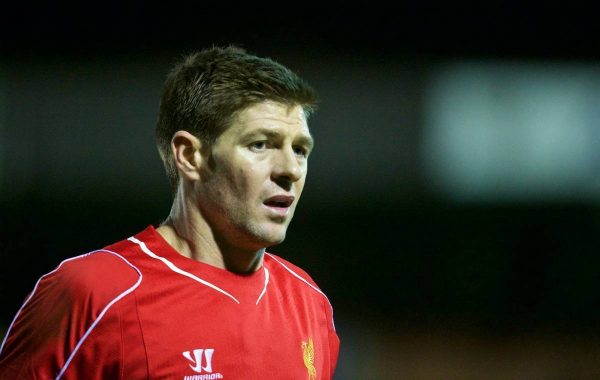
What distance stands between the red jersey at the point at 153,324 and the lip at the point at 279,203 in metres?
0.23

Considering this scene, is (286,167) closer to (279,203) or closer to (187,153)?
(279,203)

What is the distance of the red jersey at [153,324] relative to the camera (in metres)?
1.87

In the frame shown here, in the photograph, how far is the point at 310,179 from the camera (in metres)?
6.61

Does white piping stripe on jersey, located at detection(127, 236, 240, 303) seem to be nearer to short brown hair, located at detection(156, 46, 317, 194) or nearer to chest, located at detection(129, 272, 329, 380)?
chest, located at detection(129, 272, 329, 380)

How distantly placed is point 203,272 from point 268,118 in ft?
1.52

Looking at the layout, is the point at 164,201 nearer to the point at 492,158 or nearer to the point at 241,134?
the point at 492,158

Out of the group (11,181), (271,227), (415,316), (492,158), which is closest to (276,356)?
(271,227)

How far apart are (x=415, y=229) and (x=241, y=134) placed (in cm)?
467

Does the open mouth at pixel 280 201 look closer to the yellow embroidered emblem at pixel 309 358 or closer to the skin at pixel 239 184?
the skin at pixel 239 184

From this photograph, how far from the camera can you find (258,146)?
2172 millimetres

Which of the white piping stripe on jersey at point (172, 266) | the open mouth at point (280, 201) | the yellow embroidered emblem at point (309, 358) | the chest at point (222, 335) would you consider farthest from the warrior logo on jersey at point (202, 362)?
the open mouth at point (280, 201)

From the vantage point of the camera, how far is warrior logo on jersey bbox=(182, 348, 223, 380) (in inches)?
A: 77.9

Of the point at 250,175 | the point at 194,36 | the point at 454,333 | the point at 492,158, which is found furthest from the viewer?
the point at 492,158

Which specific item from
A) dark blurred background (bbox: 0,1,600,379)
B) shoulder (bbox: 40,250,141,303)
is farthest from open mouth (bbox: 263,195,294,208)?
dark blurred background (bbox: 0,1,600,379)
